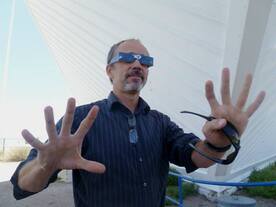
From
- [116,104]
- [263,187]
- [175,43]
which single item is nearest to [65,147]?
[116,104]

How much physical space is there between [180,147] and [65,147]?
2.26ft

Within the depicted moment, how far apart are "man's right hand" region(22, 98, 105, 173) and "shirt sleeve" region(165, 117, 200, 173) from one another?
59 cm

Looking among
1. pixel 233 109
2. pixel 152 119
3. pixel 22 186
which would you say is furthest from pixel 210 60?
pixel 22 186

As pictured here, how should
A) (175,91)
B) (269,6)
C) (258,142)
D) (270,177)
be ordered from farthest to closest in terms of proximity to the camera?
1. (270,177)
2. (258,142)
3. (175,91)
4. (269,6)

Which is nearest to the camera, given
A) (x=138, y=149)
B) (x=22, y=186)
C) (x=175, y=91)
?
(x=22, y=186)

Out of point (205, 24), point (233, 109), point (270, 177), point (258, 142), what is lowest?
point (270, 177)

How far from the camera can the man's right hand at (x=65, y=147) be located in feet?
4.37

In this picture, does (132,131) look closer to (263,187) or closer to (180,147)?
(180,147)

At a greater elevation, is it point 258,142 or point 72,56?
point 72,56

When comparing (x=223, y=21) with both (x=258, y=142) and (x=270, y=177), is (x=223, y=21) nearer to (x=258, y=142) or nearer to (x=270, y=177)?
(x=258, y=142)

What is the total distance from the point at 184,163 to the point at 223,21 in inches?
85.8

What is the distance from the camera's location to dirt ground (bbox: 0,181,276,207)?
21.2 ft

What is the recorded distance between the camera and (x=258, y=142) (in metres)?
6.85

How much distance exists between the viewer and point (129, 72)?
1.89m
